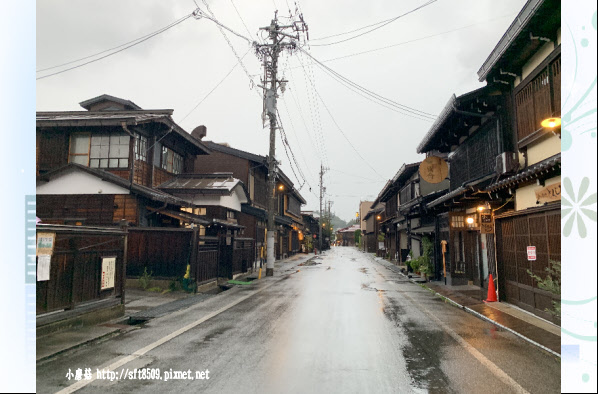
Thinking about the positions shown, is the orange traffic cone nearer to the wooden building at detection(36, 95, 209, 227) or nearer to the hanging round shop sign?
the hanging round shop sign

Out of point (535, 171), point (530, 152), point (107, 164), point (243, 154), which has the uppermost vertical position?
point (243, 154)

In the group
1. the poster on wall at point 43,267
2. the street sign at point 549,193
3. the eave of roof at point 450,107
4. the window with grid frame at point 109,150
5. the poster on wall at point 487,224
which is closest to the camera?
the poster on wall at point 43,267

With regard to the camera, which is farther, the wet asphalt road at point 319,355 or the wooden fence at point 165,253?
the wooden fence at point 165,253

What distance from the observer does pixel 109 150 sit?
18.0m

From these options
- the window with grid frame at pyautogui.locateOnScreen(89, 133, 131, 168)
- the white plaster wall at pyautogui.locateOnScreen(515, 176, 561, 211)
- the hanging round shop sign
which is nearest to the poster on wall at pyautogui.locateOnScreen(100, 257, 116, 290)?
the window with grid frame at pyautogui.locateOnScreen(89, 133, 131, 168)

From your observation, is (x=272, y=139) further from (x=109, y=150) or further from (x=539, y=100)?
(x=539, y=100)

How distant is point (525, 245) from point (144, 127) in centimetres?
1686

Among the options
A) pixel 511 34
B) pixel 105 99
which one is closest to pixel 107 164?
pixel 105 99

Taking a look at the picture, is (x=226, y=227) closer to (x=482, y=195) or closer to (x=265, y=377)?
(x=482, y=195)

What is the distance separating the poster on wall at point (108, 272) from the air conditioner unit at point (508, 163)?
35.9ft

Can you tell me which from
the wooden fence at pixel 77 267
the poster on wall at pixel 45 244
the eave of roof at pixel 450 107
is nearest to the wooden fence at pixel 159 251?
the wooden fence at pixel 77 267

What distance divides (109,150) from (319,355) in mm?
15951

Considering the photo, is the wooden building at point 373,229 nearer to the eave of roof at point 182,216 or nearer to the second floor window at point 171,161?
the second floor window at point 171,161

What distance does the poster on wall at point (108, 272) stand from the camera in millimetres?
8875
